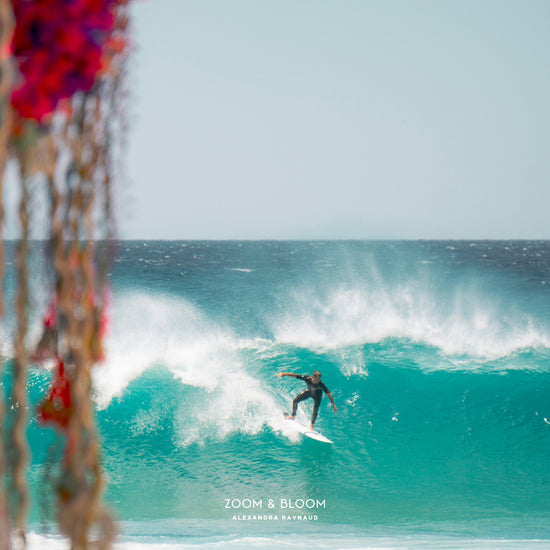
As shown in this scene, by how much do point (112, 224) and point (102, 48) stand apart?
0.25 metres

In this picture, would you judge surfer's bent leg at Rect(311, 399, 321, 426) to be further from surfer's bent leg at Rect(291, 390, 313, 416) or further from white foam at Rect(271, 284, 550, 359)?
white foam at Rect(271, 284, 550, 359)

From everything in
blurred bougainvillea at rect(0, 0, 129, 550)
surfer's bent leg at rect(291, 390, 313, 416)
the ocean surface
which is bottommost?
the ocean surface

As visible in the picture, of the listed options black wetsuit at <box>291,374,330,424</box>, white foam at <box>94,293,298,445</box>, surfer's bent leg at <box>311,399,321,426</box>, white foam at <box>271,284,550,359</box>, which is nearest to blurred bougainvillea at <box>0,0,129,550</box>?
white foam at <box>94,293,298,445</box>

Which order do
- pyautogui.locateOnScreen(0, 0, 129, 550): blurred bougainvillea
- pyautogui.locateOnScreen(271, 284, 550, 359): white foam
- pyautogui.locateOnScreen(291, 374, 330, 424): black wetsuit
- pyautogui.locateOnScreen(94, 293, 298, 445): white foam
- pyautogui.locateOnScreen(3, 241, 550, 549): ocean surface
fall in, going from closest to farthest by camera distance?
pyautogui.locateOnScreen(0, 0, 129, 550): blurred bougainvillea < pyautogui.locateOnScreen(3, 241, 550, 549): ocean surface < pyautogui.locateOnScreen(291, 374, 330, 424): black wetsuit < pyautogui.locateOnScreen(94, 293, 298, 445): white foam < pyautogui.locateOnScreen(271, 284, 550, 359): white foam

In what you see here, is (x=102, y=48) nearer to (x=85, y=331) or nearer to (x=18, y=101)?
(x=18, y=101)

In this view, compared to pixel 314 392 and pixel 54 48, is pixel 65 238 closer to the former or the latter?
pixel 54 48

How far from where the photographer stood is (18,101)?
0.69 metres

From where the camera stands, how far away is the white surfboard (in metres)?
8.80

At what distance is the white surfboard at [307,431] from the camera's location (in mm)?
8797

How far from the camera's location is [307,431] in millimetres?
8898

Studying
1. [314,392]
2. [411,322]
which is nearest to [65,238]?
[314,392]

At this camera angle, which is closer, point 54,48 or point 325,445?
point 54,48

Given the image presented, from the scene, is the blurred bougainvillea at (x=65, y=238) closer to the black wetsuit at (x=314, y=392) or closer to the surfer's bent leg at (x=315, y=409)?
the black wetsuit at (x=314, y=392)

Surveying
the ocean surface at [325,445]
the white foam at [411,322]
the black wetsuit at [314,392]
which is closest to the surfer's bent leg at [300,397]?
the black wetsuit at [314,392]
